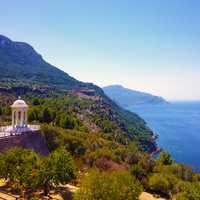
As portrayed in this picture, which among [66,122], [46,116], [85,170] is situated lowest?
[85,170]

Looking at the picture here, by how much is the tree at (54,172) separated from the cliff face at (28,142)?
9.42 metres

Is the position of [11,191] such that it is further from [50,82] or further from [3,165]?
[50,82]

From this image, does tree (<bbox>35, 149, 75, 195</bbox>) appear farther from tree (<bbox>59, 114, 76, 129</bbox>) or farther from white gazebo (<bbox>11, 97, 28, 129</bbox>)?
tree (<bbox>59, 114, 76, 129</bbox>)

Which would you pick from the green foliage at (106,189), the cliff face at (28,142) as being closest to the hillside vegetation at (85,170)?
the green foliage at (106,189)

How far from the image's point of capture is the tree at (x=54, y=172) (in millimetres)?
32156

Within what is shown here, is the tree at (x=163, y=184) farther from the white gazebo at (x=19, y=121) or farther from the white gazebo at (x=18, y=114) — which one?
the white gazebo at (x=18, y=114)

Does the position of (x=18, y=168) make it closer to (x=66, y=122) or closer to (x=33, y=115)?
(x=33, y=115)

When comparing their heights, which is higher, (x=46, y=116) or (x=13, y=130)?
(x=13, y=130)

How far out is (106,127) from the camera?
102 meters

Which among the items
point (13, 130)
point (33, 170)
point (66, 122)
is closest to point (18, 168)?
point (33, 170)

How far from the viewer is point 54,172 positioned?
107 ft

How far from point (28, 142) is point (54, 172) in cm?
1385

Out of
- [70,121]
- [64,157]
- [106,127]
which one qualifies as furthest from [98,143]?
[106,127]

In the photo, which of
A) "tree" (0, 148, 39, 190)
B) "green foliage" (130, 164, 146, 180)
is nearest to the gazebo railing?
"tree" (0, 148, 39, 190)
